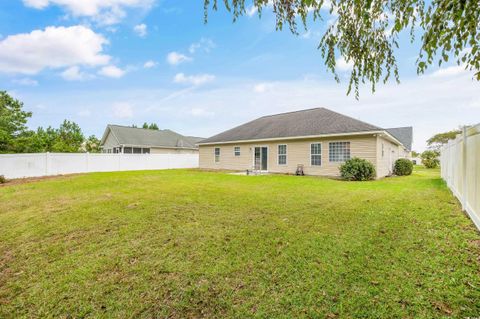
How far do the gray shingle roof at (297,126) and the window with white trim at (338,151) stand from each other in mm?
853

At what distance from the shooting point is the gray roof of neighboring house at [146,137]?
81.4 feet

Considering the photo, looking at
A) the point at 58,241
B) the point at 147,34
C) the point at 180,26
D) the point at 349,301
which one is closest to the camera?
the point at 349,301

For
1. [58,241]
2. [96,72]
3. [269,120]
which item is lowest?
[58,241]

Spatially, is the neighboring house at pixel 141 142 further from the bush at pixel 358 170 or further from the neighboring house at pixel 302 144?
the bush at pixel 358 170

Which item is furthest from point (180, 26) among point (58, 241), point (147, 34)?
point (58, 241)

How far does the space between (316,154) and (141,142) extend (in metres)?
19.6

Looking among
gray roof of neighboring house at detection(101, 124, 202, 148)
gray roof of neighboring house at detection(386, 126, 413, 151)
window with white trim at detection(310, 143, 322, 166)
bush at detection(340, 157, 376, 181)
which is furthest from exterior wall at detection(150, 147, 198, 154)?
gray roof of neighboring house at detection(386, 126, 413, 151)

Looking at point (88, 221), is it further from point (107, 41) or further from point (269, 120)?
point (269, 120)

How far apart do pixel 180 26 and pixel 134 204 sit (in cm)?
835

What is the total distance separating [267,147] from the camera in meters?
16.8

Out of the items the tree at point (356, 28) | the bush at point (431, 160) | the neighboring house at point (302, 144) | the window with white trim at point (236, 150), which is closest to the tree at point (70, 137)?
the neighboring house at point (302, 144)

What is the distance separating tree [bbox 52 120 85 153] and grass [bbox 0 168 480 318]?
22.9 meters

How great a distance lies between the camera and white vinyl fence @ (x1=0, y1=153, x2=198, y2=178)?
44.2 ft

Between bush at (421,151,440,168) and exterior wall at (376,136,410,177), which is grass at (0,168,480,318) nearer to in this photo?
exterior wall at (376,136,410,177)
